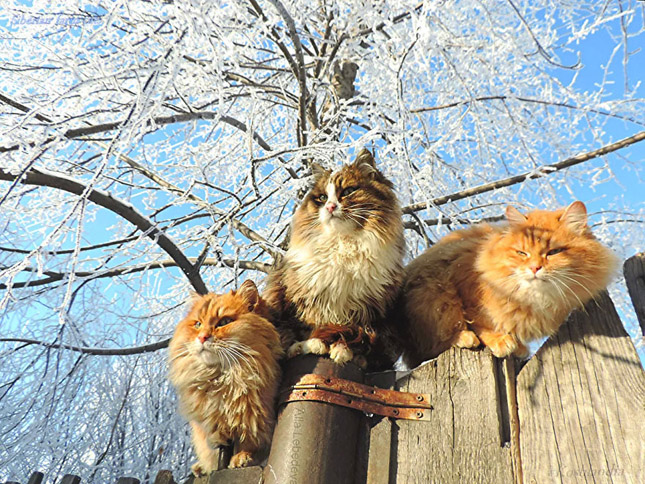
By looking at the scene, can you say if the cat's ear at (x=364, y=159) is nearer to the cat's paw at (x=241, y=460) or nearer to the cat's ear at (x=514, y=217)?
the cat's ear at (x=514, y=217)

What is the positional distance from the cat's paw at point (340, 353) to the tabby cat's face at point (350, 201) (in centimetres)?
51

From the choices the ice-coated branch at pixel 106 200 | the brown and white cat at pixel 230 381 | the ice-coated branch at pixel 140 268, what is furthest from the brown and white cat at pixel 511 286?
the ice-coated branch at pixel 140 268

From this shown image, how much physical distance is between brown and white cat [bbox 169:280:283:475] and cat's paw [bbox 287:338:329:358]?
0.20 feet

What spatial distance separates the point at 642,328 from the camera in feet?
4.64

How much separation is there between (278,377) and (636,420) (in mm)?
1159

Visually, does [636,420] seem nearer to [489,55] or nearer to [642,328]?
[642,328]

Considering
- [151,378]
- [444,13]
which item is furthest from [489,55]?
[151,378]

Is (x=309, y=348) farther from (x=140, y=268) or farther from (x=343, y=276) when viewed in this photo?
(x=140, y=268)

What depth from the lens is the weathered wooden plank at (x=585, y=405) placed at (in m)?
1.35

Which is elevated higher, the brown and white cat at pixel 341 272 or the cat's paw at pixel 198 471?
the brown and white cat at pixel 341 272

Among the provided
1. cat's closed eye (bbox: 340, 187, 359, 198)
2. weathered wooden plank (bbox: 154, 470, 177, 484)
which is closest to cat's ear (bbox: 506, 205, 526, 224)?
cat's closed eye (bbox: 340, 187, 359, 198)

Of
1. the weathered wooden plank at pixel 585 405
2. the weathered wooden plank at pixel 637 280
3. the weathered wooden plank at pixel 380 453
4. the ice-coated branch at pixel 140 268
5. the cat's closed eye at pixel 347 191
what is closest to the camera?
the weathered wooden plank at pixel 585 405

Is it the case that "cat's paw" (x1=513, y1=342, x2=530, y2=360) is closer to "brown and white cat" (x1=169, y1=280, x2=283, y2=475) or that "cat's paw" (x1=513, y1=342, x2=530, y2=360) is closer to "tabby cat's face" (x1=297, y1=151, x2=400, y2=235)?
"tabby cat's face" (x1=297, y1=151, x2=400, y2=235)

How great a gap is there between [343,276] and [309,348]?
0.34 meters
